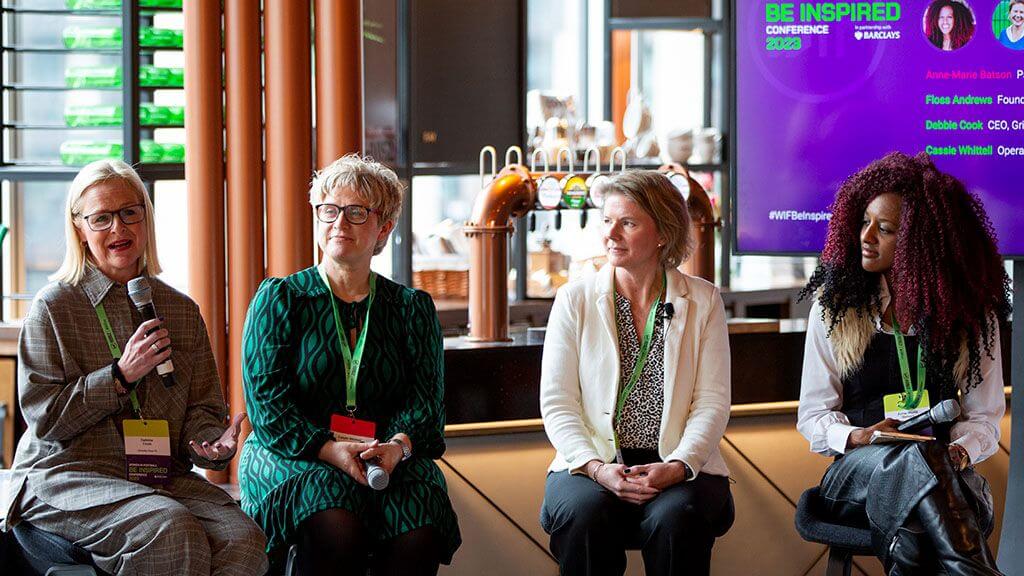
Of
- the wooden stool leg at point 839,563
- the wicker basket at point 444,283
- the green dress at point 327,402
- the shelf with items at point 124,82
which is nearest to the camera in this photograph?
the green dress at point 327,402

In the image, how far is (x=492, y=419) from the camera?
373 cm

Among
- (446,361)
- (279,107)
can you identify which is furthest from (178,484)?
(279,107)

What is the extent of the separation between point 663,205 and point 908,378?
2.47ft

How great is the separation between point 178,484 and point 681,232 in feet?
4.53

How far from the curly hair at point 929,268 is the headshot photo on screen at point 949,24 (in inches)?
23.6

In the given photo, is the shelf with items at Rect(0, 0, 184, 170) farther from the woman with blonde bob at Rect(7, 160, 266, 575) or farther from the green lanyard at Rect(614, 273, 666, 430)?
the green lanyard at Rect(614, 273, 666, 430)

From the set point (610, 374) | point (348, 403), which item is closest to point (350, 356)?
point (348, 403)

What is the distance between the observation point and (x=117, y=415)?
2793mm

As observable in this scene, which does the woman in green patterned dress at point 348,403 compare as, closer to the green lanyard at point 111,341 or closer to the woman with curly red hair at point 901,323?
the green lanyard at point 111,341

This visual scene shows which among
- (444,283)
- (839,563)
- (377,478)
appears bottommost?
(839,563)

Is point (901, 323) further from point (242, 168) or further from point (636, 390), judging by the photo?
point (242, 168)

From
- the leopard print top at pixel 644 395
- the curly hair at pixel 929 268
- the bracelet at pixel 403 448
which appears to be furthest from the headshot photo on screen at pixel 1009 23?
the bracelet at pixel 403 448

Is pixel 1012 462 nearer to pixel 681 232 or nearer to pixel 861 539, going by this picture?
pixel 861 539

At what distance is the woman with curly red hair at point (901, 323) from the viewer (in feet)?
10.4
